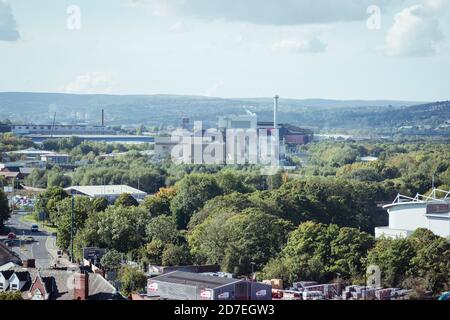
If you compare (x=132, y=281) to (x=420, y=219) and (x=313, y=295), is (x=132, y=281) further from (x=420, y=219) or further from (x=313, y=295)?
(x=420, y=219)

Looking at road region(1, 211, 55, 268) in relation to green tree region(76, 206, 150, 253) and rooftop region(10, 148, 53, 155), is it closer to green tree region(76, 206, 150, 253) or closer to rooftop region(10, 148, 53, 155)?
green tree region(76, 206, 150, 253)

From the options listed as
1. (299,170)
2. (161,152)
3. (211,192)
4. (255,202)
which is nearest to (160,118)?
(161,152)

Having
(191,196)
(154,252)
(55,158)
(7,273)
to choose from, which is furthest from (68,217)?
(55,158)

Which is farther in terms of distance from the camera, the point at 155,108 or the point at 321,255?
the point at 155,108

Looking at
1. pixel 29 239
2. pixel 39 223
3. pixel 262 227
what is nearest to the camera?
pixel 262 227

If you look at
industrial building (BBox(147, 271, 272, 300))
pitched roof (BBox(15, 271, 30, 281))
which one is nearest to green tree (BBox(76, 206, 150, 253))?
pitched roof (BBox(15, 271, 30, 281))
